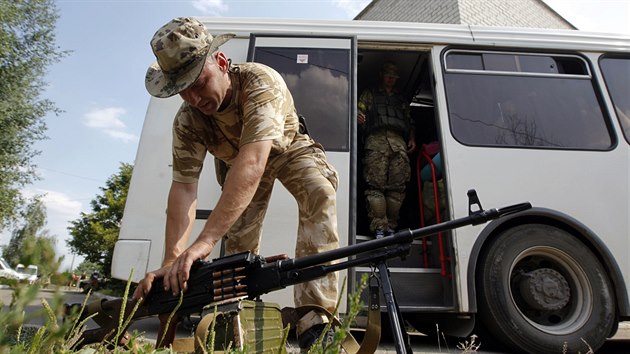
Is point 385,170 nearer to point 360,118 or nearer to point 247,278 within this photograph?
point 360,118

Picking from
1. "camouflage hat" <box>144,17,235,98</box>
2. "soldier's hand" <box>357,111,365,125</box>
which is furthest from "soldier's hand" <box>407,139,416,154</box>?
"camouflage hat" <box>144,17,235,98</box>

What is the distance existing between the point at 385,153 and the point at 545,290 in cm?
174

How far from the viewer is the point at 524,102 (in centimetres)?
337

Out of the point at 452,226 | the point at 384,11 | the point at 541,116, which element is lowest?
the point at 452,226

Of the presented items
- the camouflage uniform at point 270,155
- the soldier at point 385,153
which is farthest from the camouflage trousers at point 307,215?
the soldier at point 385,153

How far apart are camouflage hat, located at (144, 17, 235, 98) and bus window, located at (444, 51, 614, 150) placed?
86.4 inches

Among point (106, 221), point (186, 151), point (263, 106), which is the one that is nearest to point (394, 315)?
point (263, 106)

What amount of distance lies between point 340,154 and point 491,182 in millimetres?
1225

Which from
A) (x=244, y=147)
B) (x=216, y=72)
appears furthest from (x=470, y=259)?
(x=216, y=72)

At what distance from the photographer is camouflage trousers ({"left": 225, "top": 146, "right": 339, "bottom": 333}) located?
197cm

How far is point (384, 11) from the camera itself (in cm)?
1300

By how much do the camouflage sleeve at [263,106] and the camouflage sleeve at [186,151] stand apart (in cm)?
43

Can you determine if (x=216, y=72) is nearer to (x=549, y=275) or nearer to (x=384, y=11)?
(x=549, y=275)

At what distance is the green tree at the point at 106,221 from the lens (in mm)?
22266
